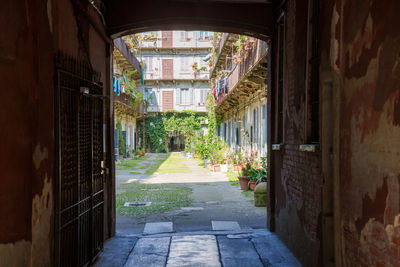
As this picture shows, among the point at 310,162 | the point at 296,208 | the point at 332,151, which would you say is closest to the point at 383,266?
the point at 332,151

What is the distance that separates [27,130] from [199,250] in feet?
11.1

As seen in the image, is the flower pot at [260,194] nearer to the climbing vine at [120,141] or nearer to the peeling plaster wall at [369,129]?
the peeling plaster wall at [369,129]

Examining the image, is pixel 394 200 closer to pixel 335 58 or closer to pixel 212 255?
pixel 335 58

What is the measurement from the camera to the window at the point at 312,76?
4.55 meters

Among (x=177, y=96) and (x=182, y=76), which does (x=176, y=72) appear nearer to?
(x=182, y=76)

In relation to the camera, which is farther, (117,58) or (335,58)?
(117,58)

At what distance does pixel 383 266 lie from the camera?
9.00 feet

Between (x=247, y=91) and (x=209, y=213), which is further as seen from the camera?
(x=247, y=91)

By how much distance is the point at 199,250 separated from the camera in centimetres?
565

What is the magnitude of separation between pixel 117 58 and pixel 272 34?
19.8 meters

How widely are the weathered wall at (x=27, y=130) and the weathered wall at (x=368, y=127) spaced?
9.07 feet

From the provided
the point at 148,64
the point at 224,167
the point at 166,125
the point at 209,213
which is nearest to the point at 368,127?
the point at 209,213

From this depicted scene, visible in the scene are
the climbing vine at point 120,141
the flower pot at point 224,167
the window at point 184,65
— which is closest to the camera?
the flower pot at point 224,167

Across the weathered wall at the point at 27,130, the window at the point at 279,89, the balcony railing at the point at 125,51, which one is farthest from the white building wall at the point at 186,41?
the weathered wall at the point at 27,130
